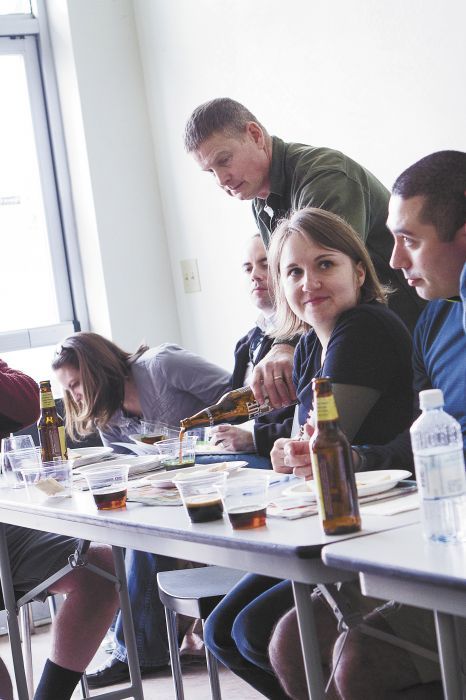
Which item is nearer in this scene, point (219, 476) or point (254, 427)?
point (219, 476)

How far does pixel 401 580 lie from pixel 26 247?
3628 mm

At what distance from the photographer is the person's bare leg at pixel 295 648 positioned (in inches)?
65.2

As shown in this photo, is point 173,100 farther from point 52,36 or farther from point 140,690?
point 140,690

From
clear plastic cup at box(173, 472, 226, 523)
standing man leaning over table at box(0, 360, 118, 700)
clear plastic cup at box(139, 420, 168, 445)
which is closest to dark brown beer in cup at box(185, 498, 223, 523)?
clear plastic cup at box(173, 472, 226, 523)

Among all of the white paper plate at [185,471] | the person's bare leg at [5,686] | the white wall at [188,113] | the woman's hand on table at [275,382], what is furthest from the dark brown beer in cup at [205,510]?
the white wall at [188,113]

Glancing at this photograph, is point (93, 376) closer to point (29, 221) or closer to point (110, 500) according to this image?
point (110, 500)

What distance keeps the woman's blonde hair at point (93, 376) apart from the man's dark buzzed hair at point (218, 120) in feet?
2.85

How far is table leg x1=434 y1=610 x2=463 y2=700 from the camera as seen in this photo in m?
1.17

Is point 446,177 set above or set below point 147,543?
above

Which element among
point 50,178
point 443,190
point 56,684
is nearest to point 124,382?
point 56,684

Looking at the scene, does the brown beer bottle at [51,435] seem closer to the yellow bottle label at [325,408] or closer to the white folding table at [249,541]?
Result: the white folding table at [249,541]

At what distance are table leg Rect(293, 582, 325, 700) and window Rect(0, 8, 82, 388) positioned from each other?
322cm

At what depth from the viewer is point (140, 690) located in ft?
8.38

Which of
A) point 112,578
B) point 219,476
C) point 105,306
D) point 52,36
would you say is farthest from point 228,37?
point 219,476
